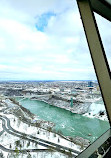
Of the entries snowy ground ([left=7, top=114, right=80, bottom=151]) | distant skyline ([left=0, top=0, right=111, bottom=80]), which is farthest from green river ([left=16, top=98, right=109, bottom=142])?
distant skyline ([left=0, top=0, right=111, bottom=80])

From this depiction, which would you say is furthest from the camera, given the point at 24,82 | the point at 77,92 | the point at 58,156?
the point at 77,92

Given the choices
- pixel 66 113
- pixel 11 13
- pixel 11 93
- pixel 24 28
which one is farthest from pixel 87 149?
pixel 11 13

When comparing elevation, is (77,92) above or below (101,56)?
below

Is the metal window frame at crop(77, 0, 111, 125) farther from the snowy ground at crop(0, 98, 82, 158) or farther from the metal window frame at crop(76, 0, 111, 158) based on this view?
the snowy ground at crop(0, 98, 82, 158)

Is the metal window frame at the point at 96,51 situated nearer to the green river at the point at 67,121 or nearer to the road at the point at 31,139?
the green river at the point at 67,121

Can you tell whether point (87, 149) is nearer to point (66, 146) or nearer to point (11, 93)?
point (66, 146)

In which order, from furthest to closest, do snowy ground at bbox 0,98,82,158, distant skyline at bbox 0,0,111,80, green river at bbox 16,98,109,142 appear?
1. green river at bbox 16,98,109,142
2. distant skyline at bbox 0,0,111,80
3. snowy ground at bbox 0,98,82,158

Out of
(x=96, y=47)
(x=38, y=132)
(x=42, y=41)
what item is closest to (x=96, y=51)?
(x=96, y=47)
